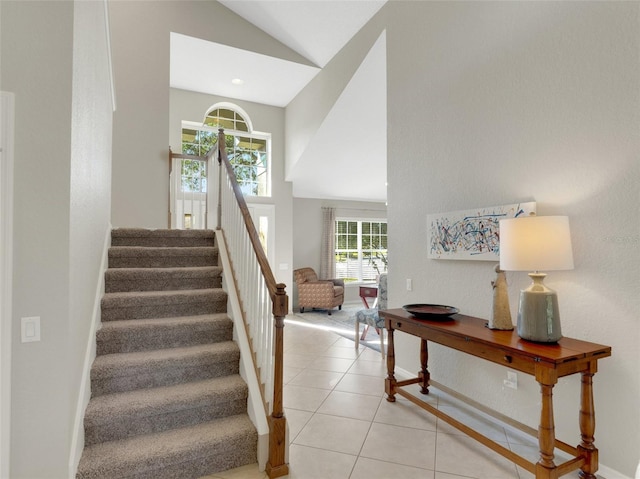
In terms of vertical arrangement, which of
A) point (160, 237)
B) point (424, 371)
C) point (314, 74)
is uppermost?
point (314, 74)

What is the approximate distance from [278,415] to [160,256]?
78.5 inches

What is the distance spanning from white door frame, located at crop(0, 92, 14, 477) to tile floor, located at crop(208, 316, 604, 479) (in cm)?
106

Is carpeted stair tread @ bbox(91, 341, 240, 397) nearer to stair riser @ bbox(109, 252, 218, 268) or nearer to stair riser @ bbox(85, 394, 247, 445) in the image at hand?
stair riser @ bbox(85, 394, 247, 445)

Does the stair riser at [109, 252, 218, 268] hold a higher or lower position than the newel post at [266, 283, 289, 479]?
higher

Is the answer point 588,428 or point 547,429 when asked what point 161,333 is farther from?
point 588,428

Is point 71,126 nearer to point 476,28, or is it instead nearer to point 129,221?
point 476,28

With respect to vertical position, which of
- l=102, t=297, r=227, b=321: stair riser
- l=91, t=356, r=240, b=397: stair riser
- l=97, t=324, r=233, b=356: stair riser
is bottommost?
l=91, t=356, r=240, b=397: stair riser

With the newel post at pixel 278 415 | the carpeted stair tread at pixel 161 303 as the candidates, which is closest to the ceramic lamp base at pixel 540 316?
the newel post at pixel 278 415

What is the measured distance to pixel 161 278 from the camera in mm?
3037

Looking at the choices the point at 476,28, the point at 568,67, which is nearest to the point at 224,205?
the point at 476,28

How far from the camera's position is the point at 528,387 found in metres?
2.44

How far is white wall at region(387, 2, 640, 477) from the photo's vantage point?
1933mm

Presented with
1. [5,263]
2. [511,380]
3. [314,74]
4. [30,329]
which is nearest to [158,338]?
[30,329]

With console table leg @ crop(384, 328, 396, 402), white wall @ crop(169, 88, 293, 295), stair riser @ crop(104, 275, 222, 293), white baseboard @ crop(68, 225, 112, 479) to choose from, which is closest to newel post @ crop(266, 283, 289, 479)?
white baseboard @ crop(68, 225, 112, 479)
